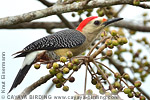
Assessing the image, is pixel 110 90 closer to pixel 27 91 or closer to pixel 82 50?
pixel 27 91

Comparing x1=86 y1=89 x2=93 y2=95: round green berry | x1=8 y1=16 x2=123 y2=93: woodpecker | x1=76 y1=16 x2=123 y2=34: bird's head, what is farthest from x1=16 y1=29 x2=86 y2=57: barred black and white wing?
x1=86 y1=89 x2=93 y2=95: round green berry

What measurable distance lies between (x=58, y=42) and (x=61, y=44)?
0.05 m

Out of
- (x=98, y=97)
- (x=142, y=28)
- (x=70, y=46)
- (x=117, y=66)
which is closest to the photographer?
(x=98, y=97)

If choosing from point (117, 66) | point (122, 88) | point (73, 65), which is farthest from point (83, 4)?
point (117, 66)

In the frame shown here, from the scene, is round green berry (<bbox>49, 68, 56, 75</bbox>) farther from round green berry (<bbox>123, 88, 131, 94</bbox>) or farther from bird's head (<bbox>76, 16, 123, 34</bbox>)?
bird's head (<bbox>76, 16, 123, 34</bbox>)

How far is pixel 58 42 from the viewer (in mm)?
4160

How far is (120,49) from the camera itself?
18.9ft

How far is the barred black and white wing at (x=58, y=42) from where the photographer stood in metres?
3.87

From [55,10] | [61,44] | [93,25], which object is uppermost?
[55,10]

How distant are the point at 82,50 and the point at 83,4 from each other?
2.59 feet

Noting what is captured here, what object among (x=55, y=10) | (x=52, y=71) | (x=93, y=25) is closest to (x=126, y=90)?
(x=52, y=71)

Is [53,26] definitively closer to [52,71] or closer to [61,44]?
[61,44]

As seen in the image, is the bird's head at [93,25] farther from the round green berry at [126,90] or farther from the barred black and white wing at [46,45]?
the round green berry at [126,90]

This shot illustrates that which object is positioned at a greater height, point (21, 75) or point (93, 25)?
point (93, 25)
